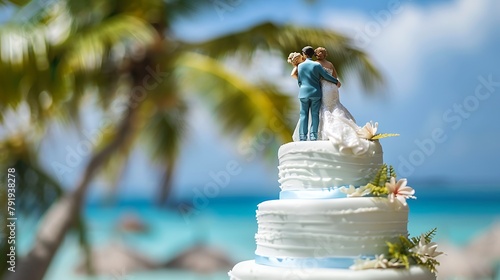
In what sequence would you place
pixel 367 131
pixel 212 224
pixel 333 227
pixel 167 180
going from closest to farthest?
pixel 333 227
pixel 367 131
pixel 167 180
pixel 212 224

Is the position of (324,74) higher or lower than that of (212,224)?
lower

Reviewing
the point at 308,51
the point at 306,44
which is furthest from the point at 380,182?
the point at 306,44

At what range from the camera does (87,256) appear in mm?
→ 11430

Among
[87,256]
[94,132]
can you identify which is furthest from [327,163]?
[94,132]

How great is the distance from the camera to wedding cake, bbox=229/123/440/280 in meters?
4.97

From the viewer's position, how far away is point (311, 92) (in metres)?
5.49

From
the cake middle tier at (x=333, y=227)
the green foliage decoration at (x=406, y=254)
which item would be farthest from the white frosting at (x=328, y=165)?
the green foliage decoration at (x=406, y=254)

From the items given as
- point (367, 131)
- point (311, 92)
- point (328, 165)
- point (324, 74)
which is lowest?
point (328, 165)

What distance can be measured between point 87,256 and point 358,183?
7362 millimetres

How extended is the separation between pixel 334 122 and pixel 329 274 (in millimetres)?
1215

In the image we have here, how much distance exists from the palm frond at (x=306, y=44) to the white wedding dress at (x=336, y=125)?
4.94 metres

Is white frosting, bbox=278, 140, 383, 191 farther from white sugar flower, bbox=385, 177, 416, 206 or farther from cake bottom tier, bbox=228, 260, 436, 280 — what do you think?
cake bottom tier, bbox=228, 260, 436, 280

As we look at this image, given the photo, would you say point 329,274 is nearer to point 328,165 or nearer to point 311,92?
point 328,165

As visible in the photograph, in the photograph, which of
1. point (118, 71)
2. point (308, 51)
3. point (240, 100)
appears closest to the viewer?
point (308, 51)
